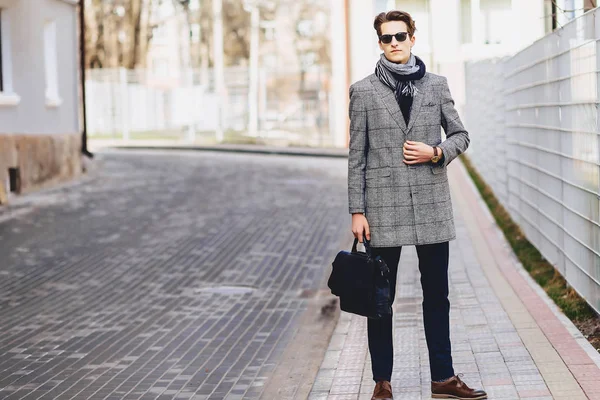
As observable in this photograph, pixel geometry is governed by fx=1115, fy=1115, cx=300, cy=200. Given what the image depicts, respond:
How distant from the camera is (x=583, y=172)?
7430 mm

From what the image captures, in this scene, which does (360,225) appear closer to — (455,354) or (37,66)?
(455,354)

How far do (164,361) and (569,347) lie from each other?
2.51 metres

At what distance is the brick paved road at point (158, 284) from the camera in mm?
6766

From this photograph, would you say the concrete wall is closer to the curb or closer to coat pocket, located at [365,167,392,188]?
the curb

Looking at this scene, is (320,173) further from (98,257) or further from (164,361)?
(164,361)

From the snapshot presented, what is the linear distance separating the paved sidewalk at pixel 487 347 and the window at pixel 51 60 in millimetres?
12587

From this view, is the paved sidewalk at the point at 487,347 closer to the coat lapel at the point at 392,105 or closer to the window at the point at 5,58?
the coat lapel at the point at 392,105

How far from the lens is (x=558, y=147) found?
28.6 feet

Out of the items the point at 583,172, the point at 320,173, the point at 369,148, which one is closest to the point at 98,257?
the point at 583,172

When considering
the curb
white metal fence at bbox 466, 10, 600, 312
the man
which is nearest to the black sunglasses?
the man

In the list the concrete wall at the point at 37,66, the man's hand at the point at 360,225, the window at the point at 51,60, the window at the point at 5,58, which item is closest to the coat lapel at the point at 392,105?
the man's hand at the point at 360,225

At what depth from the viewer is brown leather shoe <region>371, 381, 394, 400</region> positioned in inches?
211

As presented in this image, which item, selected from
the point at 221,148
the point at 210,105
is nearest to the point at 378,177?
the point at 221,148

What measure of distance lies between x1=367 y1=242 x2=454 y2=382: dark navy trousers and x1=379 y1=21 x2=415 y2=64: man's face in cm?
89
